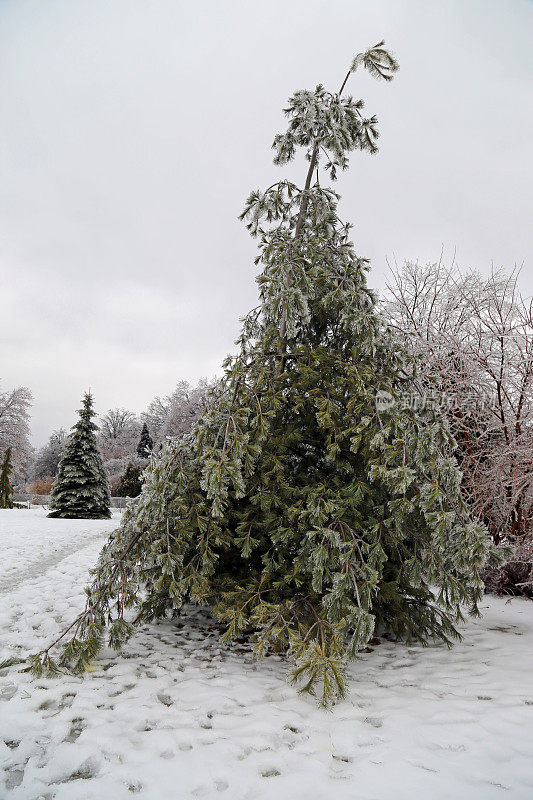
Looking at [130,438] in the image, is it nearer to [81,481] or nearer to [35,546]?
[81,481]

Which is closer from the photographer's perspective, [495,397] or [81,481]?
[495,397]

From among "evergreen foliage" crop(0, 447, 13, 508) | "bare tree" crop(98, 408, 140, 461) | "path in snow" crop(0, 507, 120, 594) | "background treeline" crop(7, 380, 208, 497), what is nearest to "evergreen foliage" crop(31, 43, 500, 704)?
"path in snow" crop(0, 507, 120, 594)

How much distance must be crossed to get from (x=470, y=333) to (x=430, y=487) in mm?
3678

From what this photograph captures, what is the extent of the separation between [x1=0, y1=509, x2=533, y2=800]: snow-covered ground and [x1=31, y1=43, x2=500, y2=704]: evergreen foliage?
10.6 inches

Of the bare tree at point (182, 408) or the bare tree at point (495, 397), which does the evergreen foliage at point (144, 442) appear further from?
the bare tree at point (495, 397)

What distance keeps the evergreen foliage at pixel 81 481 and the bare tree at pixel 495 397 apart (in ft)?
48.7

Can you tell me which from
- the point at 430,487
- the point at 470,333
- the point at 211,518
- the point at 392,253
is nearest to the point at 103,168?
the point at 392,253

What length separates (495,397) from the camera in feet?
18.2

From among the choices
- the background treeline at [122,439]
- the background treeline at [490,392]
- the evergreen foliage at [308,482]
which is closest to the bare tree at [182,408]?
the background treeline at [122,439]

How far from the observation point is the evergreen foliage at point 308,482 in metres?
2.98

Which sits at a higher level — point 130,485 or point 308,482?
point 308,482

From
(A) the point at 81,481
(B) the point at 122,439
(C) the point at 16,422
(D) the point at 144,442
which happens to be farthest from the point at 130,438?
(A) the point at 81,481

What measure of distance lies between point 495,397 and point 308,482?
3448 millimetres

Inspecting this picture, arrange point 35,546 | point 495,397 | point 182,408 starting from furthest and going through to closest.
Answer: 1. point 182,408
2. point 35,546
3. point 495,397
